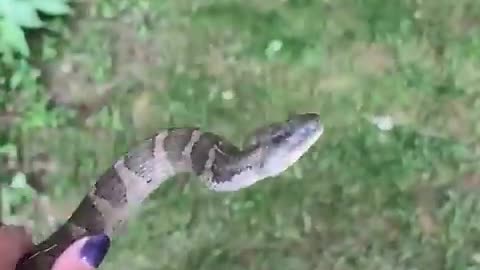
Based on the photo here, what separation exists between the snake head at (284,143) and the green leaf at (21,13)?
893mm

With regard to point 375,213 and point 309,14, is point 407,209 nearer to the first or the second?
point 375,213

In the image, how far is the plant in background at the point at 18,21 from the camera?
249 centimetres

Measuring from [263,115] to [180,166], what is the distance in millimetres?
315

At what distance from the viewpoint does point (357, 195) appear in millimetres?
2260

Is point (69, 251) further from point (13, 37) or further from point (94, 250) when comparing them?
point (13, 37)

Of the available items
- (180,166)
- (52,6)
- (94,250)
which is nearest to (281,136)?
(180,166)

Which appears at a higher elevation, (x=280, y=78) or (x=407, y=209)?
(x=280, y=78)

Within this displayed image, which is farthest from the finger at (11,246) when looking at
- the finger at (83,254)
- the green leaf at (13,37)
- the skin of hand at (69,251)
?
the green leaf at (13,37)

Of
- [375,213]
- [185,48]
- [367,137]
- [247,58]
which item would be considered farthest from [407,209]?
[185,48]

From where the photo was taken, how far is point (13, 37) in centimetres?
249

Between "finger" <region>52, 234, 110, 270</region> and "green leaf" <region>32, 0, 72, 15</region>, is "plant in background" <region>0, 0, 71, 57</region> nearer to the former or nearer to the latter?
"green leaf" <region>32, 0, 72, 15</region>

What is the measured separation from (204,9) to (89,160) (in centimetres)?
58

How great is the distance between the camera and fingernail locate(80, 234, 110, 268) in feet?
4.75

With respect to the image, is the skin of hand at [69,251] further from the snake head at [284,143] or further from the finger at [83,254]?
the snake head at [284,143]
